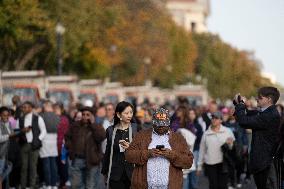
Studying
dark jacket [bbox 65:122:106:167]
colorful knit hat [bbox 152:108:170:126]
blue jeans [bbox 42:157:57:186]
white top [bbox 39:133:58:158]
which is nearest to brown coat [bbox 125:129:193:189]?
colorful knit hat [bbox 152:108:170:126]

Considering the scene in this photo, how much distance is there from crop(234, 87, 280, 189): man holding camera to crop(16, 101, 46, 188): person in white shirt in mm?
9181

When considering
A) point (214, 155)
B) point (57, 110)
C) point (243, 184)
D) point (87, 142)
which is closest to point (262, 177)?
point (87, 142)

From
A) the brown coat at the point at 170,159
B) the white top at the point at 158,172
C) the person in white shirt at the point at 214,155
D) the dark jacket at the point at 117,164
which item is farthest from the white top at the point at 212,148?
the white top at the point at 158,172

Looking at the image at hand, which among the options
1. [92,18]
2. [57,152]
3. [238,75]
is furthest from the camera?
[238,75]

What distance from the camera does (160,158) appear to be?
11.4m

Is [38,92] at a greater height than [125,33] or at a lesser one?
lesser

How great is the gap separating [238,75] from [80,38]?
99.8 metres

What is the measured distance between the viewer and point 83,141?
17.8m

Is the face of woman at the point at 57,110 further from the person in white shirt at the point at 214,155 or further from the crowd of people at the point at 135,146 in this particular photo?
the person in white shirt at the point at 214,155

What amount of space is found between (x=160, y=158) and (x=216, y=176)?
723 cm

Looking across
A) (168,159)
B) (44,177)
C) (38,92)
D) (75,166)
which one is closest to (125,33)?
(38,92)

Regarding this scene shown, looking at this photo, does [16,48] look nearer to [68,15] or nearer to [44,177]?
[68,15]

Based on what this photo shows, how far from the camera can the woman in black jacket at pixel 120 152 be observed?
1359 centimetres

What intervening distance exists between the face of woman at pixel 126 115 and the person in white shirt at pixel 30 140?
8.08m
